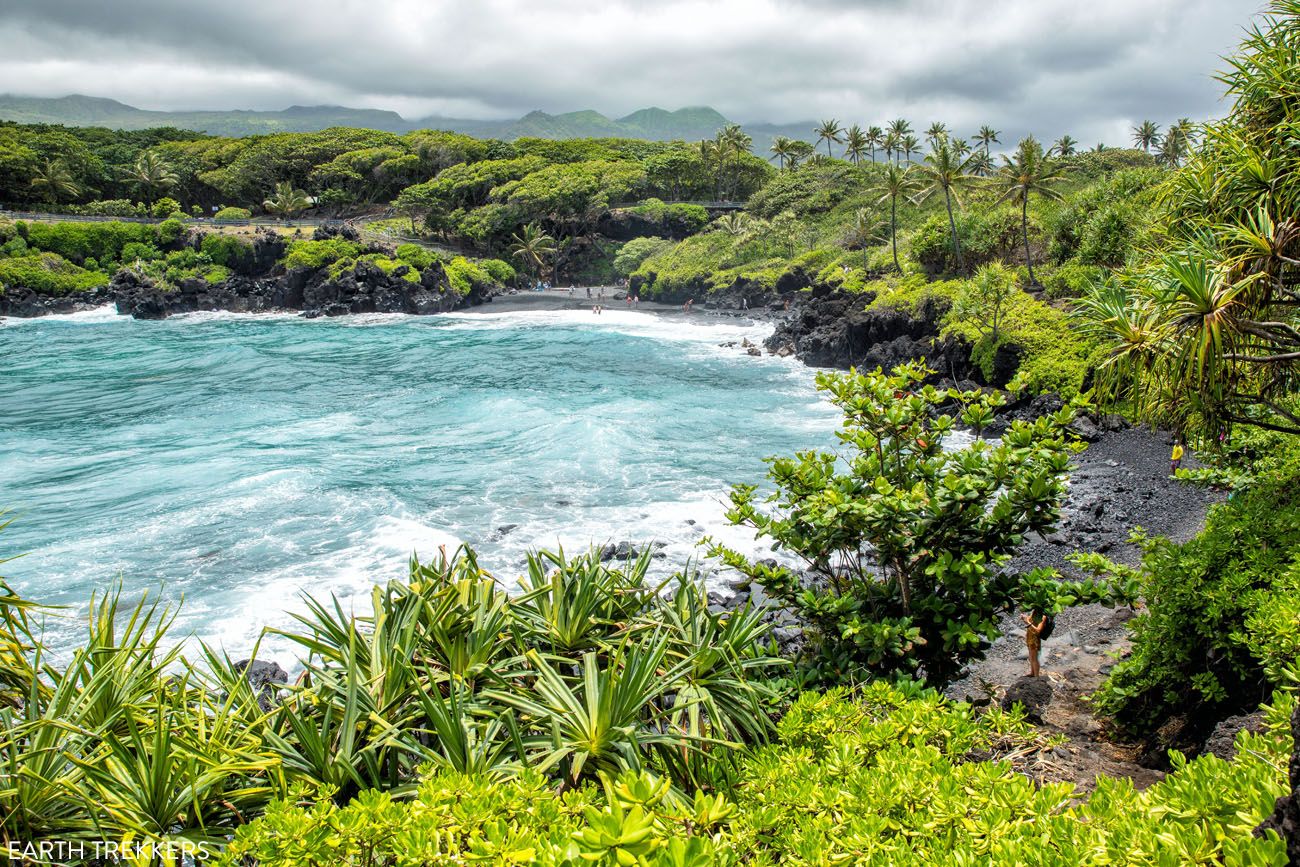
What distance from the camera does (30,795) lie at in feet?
13.1

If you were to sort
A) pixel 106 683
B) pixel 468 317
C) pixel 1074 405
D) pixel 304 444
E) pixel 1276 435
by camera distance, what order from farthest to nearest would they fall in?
pixel 468 317 → pixel 304 444 → pixel 1276 435 → pixel 1074 405 → pixel 106 683

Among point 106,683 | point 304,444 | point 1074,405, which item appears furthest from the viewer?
point 304,444

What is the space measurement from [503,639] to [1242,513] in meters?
7.05

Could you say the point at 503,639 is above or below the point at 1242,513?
below

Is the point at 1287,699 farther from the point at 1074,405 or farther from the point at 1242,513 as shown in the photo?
the point at 1242,513

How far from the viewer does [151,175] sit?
7512cm

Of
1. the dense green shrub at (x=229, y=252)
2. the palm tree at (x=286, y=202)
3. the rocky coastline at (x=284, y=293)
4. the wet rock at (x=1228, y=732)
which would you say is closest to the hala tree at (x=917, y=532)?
the wet rock at (x=1228, y=732)

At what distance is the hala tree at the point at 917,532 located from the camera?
20.8ft

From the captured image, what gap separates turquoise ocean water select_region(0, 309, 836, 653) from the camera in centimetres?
1596

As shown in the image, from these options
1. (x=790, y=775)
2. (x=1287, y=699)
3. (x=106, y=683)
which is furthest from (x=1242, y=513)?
(x=106, y=683)

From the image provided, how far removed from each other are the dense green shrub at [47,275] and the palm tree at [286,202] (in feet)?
66.7

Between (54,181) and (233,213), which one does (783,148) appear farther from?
(54,181)

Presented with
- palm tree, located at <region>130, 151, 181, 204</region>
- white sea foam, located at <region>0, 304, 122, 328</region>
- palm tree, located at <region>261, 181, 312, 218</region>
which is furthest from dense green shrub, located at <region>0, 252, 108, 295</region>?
palm tree, located at <region>261, 181, 312, 218</region>

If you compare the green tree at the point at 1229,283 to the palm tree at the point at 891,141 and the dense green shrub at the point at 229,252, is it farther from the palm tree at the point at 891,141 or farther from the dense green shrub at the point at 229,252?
the palm tree at the point at 891,141
